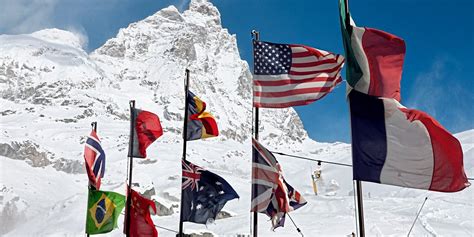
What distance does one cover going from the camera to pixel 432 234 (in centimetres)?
2695

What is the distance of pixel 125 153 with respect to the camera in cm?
8744

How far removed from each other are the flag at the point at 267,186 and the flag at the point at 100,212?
167 inches

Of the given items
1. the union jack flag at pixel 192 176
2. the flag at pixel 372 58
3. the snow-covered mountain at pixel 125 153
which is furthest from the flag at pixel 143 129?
the snow-covered mountain at pixel 125 153

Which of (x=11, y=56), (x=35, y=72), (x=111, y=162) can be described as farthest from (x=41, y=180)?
(x=11, y=56)

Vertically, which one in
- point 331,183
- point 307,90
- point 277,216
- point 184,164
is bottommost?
point 331,183

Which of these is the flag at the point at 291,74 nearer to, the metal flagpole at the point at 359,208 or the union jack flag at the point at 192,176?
the union jack flag at the point at 192,176

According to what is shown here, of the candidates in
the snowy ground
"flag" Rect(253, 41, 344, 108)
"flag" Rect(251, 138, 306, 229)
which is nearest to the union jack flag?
"flag" Rect(251, 138, 306, 229)

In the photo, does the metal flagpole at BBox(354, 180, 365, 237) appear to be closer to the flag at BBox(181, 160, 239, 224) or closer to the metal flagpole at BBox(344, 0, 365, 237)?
the metal flagpole at BBox(344, 0, 365, 237)

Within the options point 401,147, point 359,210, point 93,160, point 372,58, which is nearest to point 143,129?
point 93,160

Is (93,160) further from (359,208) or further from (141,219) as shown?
(359,208)

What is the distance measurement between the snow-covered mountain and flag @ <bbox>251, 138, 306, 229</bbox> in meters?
19.0

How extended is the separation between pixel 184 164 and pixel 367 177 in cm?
424

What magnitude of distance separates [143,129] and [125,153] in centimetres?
7892

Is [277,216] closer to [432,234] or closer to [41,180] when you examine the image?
[432,234]
